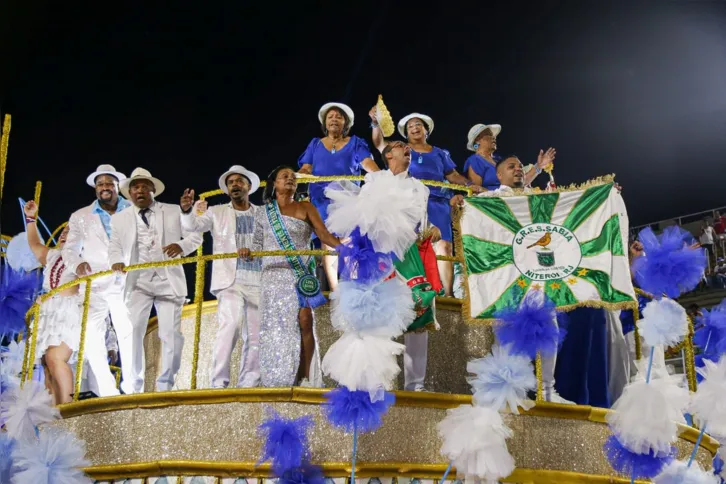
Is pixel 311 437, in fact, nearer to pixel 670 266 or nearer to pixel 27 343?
pixel 670 266

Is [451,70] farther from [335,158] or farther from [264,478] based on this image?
[264,478]

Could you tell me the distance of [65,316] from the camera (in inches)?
307

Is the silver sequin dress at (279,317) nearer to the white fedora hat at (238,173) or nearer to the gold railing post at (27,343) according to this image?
the white fedora hat at (238,173)

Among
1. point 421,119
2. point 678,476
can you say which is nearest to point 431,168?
point 421,119

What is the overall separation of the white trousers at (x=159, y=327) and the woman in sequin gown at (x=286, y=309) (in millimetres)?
777

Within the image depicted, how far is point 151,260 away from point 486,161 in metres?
3.70

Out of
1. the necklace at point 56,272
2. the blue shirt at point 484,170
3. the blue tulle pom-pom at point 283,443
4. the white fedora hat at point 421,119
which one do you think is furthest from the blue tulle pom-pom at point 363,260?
the necklace at point 56,272

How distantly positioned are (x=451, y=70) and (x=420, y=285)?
456 inches

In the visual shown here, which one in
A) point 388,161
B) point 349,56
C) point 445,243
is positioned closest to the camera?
point 388,161

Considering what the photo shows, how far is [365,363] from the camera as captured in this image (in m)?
5.43

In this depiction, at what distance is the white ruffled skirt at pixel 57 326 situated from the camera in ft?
25.5

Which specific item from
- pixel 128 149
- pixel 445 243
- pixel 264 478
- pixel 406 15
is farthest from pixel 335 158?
pixel 128 149

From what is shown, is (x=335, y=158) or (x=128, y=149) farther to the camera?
(x=128, y=149)

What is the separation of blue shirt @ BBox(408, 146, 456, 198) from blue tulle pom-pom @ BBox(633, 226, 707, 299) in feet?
8.38
